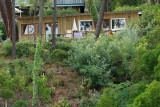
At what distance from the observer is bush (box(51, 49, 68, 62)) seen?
16.4m

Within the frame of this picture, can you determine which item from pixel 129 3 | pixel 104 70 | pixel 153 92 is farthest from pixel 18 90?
pixel 129 3

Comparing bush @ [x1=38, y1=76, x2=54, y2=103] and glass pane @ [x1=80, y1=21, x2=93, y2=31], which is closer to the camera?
bush @ [x1=38, y1=76, x2=54, y2=103]

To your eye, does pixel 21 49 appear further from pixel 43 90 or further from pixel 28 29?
pixel 28 29

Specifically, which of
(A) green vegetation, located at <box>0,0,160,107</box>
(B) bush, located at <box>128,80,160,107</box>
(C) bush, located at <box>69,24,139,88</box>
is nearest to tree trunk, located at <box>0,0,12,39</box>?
(A) green vegetation, located at <box>0,0,160,107</box>

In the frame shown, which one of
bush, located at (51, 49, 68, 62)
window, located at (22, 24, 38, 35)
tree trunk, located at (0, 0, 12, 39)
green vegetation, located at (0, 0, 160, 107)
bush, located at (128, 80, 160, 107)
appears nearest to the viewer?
bush, located at (128, 80, 160, 107)

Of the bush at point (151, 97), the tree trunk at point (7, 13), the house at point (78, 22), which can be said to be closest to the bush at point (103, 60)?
the tree trunk at point (7, 13)

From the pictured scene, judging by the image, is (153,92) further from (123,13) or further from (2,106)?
(123,13)

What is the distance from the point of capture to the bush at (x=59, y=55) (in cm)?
→ 1638

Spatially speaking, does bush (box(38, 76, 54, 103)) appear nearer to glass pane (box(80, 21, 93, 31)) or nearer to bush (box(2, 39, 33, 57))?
bush (box(2, 39, 33, 57))

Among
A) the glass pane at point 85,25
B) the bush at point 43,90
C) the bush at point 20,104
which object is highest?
the glass pane at point 85,25

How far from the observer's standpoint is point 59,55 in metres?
16.4

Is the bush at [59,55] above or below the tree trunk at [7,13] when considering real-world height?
below

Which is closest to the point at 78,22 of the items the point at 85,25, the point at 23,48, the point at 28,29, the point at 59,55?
the point at 85,25

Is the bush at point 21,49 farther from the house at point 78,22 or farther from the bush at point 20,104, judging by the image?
the house at point 78,22
